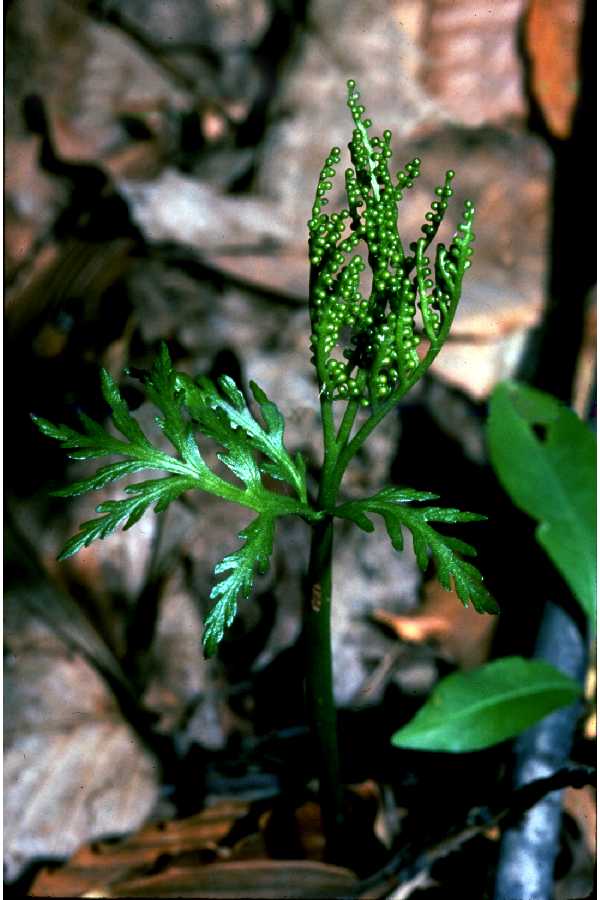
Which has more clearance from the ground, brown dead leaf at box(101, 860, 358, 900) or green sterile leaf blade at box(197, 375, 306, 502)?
green sterile leaf blade at box(197, 375, 306, 502)

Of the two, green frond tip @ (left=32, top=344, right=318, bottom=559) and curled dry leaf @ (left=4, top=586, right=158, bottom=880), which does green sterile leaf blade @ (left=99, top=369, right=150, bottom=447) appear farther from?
curled dry leaf @ (left=4, top=586, right=158, bottom=880)

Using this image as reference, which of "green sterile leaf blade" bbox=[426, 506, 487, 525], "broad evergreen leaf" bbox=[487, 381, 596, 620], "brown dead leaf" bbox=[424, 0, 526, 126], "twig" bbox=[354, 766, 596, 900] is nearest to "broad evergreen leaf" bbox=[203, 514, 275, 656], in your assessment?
"green sterile leaf blade" bbox=[426, 506, 487, 525]

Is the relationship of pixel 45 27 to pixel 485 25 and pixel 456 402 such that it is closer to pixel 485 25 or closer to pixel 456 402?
pixel 485 25

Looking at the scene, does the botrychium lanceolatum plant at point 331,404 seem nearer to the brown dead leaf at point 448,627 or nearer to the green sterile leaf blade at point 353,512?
the green sterile leaf blade at point 353,512

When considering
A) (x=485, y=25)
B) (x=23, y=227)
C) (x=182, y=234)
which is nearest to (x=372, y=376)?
(x=182, y=234)

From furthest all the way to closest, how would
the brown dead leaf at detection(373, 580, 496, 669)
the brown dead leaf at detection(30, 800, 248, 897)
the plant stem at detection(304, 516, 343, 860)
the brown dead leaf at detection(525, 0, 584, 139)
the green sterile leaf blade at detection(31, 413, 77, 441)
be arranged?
the brown dead leaf at detection(525, 0, 584, 139) → the brown dead leaf at detection(373, 580, 496, 669) → the brown dead leaf at detection(30, 800, 248, 897) → the plant stem at detection(304, 516, 343, 860) → the green sterile leaf blade at detection(31, 413, 77, 441)

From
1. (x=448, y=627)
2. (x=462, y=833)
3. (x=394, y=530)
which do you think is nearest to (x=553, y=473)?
(x=448, y=627)
